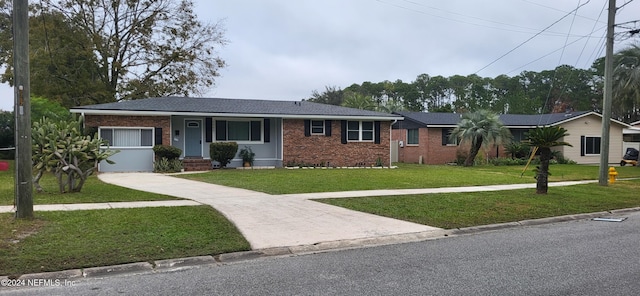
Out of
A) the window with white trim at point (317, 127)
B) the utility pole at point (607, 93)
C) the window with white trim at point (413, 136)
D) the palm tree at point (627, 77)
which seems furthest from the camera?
the window with white trim at point (413, 136)

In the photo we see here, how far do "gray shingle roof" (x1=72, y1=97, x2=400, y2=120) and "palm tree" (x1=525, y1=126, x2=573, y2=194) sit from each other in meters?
12.2

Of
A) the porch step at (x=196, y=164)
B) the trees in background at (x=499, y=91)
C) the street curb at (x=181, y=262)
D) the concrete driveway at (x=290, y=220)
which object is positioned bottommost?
the street curb at (x=181, y=262)

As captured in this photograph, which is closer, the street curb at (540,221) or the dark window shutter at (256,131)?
the street curb at (540,221)

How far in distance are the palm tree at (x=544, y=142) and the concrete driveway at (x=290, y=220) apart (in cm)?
662

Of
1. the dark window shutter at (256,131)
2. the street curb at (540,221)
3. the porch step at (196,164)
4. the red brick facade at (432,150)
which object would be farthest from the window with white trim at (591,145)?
the porch step at (196,164)

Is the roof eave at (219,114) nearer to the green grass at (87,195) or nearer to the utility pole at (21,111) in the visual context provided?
the green grass at (87,195)

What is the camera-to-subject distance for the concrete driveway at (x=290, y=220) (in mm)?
7785

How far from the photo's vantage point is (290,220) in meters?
9.19

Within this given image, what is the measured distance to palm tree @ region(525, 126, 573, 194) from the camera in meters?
13.4

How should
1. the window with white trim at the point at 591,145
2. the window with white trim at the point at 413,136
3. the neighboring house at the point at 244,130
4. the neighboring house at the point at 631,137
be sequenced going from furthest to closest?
the neighboring house at the point at 631,137 → the window with white trim at the point at 591,145 → the window with white trim at the point at 413,136 → the neighboring house at the point at 244,130

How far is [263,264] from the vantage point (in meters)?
6.23

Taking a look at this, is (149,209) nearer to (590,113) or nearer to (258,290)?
(258,290)

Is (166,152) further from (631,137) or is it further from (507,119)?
(631,137)

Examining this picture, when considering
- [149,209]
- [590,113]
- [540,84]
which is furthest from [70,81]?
[540,84]
